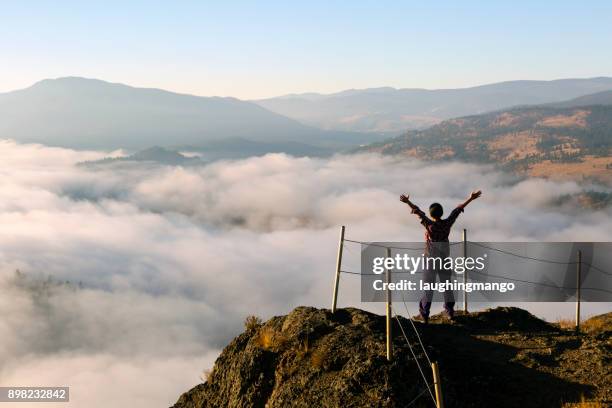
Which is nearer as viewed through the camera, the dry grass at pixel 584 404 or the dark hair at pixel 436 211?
the dry grass at pixel 584 404

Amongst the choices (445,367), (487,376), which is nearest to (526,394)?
(487,376)

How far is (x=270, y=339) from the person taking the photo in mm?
12250

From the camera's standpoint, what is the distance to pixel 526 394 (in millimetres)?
9172

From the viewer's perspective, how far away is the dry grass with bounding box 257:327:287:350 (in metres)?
11.9

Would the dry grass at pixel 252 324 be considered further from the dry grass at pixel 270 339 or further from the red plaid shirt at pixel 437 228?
A: the red plaid shirt at pixel 437 228

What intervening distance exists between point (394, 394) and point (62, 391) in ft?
56.2

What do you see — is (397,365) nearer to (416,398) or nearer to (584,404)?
(416,398)

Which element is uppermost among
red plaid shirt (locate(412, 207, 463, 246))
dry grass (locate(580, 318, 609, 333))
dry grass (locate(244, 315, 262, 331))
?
red plaid shirt (locate(412, 207, 463, 246))

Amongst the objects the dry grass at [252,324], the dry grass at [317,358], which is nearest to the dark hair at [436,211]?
the dry grass at [317,358]

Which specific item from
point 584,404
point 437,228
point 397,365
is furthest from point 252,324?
point 584,404

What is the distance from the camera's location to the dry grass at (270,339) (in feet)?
39.0

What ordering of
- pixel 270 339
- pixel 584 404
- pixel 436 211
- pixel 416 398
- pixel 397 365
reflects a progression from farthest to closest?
pixel 270 339 < pixel 436 211 < pixel 397 365 < pixel 416 398 < pixel 584 404

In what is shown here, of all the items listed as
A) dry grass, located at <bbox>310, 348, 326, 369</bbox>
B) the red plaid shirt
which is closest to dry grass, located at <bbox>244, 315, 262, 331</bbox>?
dry grass, located at <bbox>310, 348, 326, 369</bbox>

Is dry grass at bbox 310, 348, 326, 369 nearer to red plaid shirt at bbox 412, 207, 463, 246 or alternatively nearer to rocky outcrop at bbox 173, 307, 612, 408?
rocky outcrop at bbox 173, 307, 612, 408
